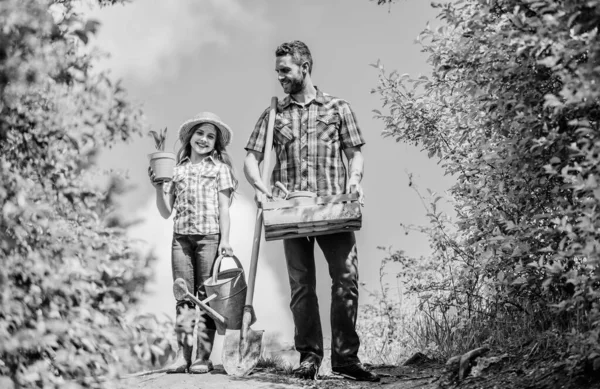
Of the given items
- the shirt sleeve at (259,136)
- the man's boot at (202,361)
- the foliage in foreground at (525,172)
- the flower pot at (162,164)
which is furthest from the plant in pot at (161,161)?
the foliage in foreground at (525,172)

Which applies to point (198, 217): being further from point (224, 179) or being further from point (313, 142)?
point (313, 142)

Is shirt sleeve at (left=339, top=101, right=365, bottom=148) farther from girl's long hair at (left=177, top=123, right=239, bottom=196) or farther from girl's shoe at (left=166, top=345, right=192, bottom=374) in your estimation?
girl's shoe at (left=166, top=345, right=192, bottom=374)

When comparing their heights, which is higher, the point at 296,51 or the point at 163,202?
the point at 296,51

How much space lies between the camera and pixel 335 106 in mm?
6137

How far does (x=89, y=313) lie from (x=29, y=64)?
1.17 m

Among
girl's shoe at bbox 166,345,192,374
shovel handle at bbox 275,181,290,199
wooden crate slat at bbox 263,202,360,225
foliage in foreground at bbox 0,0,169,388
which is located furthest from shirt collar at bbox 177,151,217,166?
foliage in foreground at bbox 0,0,169,388

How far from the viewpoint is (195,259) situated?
6.47 metres

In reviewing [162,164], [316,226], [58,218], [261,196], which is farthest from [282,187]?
[58,218]

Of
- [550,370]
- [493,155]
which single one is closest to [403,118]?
[493,155]

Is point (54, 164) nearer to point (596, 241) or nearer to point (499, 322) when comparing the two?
point (596, 241)

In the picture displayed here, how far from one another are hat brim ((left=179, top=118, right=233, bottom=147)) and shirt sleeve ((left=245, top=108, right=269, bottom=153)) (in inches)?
23.0

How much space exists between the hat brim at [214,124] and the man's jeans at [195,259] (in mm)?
943

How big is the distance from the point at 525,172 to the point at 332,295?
1.85 metres

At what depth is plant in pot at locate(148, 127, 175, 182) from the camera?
5963 mm
